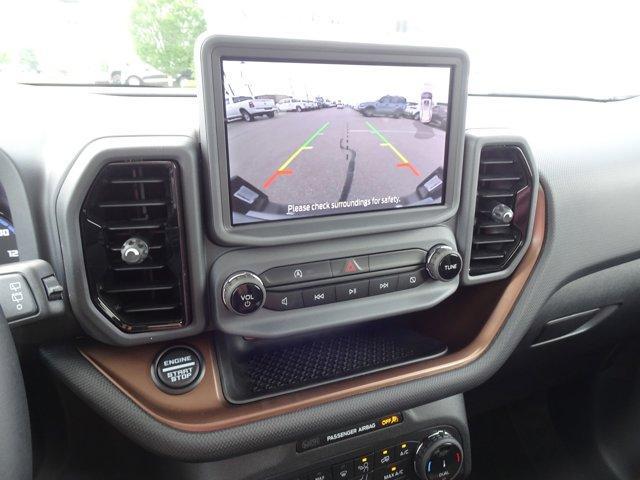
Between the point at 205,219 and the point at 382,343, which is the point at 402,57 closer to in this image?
the point at 205,219

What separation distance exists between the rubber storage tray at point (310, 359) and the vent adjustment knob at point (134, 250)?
0.31 meters

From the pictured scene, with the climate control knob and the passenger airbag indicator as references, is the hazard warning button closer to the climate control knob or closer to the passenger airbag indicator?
the climate control knob

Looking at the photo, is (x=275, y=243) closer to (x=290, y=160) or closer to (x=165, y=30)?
(x=290, y=160)

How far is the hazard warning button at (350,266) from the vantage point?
3.43 feet

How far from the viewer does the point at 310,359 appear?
118 cm

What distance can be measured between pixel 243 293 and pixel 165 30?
67 centimetres

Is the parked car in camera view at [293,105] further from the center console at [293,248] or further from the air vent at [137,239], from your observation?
the air vent at [137,239]

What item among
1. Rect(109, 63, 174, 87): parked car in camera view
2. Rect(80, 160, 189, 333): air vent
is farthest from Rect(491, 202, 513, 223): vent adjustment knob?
Rect(109, 63, 174, 87): parked car in camera view

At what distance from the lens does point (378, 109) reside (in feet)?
3.23

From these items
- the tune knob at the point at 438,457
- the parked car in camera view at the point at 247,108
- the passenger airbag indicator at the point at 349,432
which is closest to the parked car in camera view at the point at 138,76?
the parked car in camera view at the point at 247,108

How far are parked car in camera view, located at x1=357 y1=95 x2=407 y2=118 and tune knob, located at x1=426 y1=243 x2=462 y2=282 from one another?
1.02 ft

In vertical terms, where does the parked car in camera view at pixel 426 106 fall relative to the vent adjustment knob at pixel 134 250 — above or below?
above

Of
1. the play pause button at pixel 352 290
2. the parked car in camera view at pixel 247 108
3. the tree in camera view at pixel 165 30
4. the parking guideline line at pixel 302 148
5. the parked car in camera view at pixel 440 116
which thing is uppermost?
the tree in camera view at pixel 165 30

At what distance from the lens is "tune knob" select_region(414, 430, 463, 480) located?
1.28 metres
